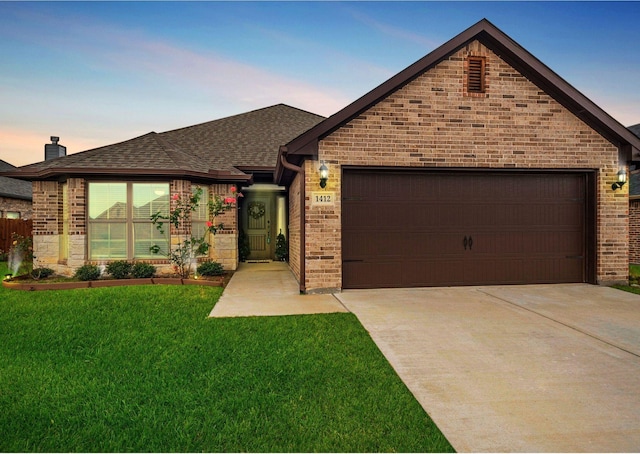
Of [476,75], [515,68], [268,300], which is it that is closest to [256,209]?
[268,300]

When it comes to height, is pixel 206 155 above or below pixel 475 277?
above

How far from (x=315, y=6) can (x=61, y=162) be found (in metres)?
8.26

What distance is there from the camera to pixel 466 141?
26.3 ft

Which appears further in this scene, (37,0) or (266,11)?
(37,0)

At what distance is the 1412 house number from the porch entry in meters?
6.76

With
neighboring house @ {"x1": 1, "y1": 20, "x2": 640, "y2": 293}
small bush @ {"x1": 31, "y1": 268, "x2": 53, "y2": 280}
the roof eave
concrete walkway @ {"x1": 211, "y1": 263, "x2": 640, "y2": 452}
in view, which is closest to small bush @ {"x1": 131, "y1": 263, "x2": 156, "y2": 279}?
the roof eave

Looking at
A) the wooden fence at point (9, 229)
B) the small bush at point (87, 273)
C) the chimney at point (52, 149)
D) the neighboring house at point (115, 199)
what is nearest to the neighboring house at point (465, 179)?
the neighboring house at point (115, 199)

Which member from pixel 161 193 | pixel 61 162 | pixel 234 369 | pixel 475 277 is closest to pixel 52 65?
pixel 61 162

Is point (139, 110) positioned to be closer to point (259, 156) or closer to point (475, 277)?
point (259, 156)

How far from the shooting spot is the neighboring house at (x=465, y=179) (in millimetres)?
7625

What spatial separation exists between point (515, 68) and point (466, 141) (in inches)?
78.1

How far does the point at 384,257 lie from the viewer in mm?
8094

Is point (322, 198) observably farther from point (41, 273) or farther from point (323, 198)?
point (41, 273)

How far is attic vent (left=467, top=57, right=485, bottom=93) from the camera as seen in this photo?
26.2 feet
